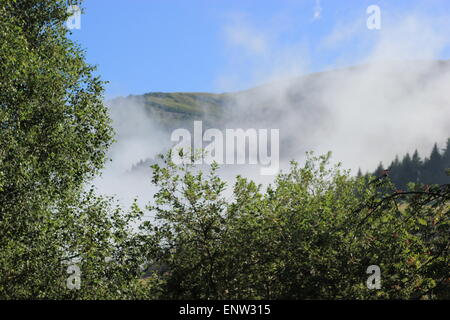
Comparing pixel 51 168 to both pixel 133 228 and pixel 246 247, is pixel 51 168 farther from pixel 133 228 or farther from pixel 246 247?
pixel 246 247

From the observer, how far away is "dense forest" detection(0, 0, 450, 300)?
2594 cm

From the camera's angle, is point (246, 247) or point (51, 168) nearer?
point (246, 247)

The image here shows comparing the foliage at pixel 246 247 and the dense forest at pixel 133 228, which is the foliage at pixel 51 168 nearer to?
the dense forest at pixel 133 228

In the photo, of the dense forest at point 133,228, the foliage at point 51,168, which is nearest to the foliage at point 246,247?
the dense forest at point 133,228

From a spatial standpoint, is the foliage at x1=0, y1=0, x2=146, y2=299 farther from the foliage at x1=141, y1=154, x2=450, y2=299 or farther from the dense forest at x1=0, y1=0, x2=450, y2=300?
the foliage at x1=141, y1=154, x2=450, y2=299

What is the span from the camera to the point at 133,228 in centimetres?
3033

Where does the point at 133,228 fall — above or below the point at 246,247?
above

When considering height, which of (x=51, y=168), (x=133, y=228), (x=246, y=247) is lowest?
(x=246, y=247)

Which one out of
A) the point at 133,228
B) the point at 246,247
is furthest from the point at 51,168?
the point at 246,247

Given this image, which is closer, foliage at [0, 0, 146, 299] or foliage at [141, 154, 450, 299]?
foliage at [141, 154, 450, 299]


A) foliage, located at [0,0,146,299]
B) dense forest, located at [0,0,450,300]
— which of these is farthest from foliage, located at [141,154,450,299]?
foliage, located at [0,0,146,299]

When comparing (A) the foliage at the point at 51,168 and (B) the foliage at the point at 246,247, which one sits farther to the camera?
(A) the foliage at the point at 51,168

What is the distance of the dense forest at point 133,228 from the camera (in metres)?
25.9
